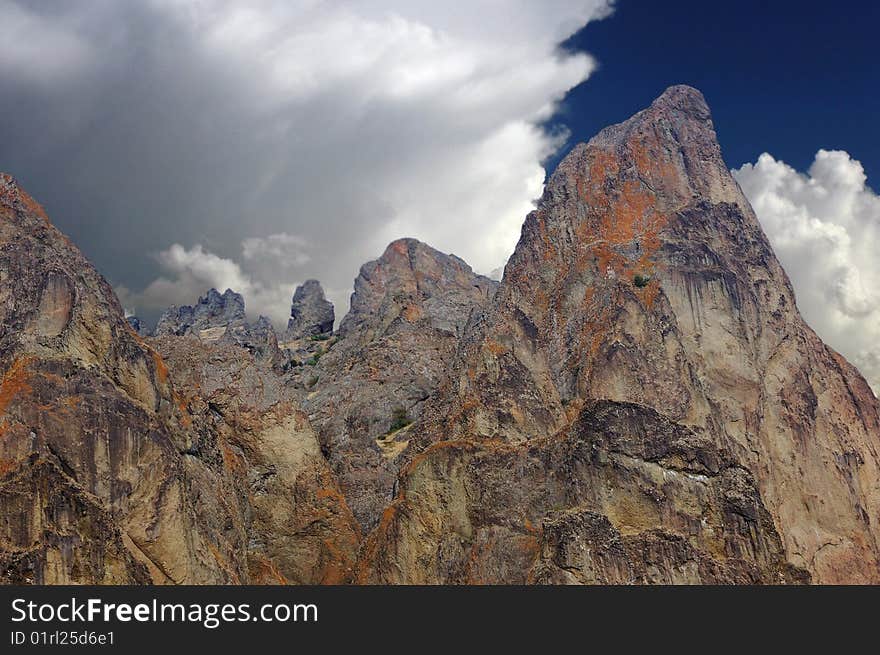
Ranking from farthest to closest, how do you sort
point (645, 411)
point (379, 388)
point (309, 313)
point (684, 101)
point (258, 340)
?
point (309, 313), point (258, 340), point (684, 101), point (379, 388), point (645, 411)

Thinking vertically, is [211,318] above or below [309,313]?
above

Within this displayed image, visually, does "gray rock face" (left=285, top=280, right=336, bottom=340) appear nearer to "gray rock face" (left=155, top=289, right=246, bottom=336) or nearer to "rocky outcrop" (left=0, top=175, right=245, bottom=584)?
"gray rock face" (left=155, top=289, right=246, bottom=336)

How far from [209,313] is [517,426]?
146 metres

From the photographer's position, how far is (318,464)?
48.4 metres

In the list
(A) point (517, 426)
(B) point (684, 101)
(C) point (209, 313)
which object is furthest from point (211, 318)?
(A) point (517, 426)

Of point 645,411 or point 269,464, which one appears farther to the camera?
point 269,464

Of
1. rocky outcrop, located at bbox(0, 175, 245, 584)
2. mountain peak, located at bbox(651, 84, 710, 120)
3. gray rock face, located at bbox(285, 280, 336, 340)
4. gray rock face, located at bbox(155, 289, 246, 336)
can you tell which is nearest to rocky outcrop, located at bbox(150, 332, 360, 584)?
rocky outcrop, located at bbox(0, 175, 245, 584)

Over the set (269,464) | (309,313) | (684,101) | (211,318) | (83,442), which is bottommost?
(83,442)

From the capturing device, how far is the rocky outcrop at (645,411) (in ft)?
116

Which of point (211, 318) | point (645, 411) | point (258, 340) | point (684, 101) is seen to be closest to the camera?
point (645, 411)

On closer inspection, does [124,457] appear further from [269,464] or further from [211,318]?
[211,318]

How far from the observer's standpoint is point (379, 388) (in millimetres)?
67125
